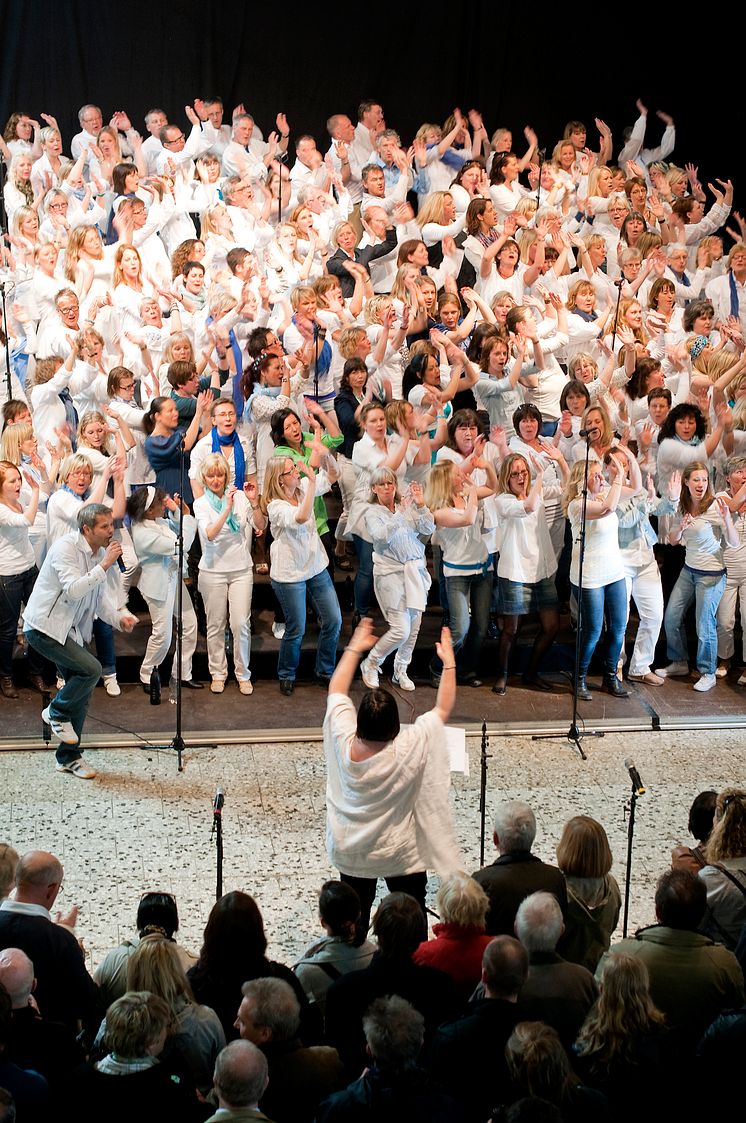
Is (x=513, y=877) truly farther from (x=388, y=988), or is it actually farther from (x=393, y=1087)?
(x=393, y=1087)

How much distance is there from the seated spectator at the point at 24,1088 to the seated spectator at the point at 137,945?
0.61 metres

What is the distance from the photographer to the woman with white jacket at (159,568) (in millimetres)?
8367

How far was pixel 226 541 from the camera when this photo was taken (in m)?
8.56

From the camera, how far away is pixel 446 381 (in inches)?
391

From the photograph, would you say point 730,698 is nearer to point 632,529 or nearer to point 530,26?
point 632,529

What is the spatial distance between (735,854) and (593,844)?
0.62m

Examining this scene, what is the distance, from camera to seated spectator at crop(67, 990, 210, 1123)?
152 inches

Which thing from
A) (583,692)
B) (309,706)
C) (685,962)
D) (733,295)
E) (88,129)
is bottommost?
(685,962)

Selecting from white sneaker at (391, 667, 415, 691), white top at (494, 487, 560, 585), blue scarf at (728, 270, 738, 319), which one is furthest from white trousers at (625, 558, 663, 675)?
blue scarf at (728, 270, 738, 319)

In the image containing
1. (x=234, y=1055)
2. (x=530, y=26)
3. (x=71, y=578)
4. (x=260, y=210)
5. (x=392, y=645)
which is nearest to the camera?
(x=234, y=1055)

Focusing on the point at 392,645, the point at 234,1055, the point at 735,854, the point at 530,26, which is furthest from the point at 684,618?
the point at 530,26

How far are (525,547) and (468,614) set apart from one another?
55cm

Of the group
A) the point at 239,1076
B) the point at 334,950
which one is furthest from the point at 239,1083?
the point at 334,950

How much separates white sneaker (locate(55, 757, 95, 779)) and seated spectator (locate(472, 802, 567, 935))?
3.04m
